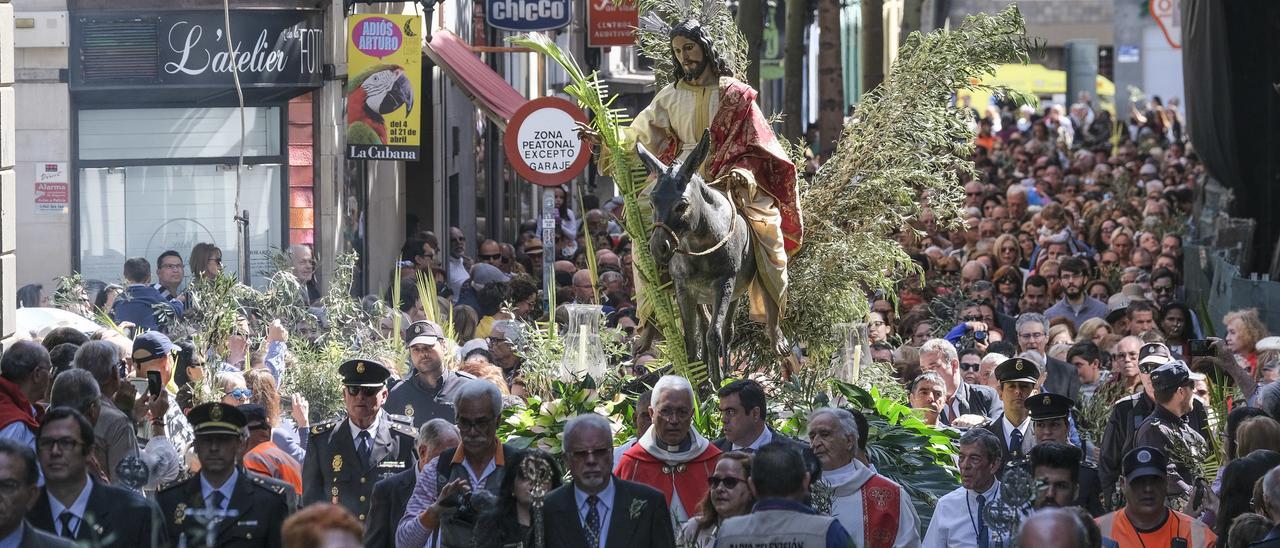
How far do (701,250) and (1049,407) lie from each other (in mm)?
1963

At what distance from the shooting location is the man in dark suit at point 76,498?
306 inches

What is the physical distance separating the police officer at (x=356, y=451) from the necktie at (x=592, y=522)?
7.07 feet

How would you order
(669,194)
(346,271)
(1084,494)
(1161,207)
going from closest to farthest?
1. (1084,494)
2. (669,194)
3. (346,271)
4. (1161,207)

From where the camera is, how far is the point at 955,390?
43.9 ft

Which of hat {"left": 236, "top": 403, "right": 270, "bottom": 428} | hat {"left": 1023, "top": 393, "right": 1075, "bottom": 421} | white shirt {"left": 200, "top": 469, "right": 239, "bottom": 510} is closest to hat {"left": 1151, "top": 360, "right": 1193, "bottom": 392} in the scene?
hat {"left": 1023, "top": 393, "right": 1075, "bottom": 421}

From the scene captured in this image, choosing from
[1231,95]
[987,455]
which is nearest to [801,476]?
[987,455]

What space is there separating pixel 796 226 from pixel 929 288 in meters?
6.45

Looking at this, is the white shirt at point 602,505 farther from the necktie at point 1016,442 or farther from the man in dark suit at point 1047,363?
the man in dark suit at point 1047,363

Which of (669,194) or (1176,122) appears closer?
(669,194)

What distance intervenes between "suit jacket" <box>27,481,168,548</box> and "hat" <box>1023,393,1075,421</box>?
4532 millimetres

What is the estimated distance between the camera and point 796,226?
1246 centimetres

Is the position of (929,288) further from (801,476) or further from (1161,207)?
(801,476)

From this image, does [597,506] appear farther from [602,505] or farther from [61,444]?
[61,444]

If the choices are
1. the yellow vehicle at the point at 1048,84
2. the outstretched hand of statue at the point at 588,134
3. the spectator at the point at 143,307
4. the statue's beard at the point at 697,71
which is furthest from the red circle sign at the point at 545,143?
the yellow vehicle at the point at 1048,84
